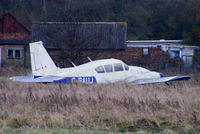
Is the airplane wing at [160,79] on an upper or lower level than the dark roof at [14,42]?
upper

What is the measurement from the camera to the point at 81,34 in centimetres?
3025

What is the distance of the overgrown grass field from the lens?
9.45 metres

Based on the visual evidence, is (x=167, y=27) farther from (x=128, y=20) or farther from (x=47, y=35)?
(x=47, y=35)

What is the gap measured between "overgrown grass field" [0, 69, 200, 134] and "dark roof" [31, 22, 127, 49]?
15.8m

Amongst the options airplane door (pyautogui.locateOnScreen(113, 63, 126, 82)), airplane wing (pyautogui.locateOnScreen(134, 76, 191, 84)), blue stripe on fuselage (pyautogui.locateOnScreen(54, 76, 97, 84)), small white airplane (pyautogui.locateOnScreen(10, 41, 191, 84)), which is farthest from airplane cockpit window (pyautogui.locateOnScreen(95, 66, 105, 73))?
airplane wing (pyautogui.locateOnScreen(134, 76, 191, 84))

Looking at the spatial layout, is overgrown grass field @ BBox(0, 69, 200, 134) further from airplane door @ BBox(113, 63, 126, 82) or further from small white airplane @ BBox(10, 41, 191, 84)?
airplane door @ BBox(113, 63, 126, 82)

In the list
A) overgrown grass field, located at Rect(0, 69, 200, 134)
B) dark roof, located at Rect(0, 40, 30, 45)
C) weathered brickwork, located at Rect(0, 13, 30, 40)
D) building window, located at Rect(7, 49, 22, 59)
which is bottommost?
building window, located at Rect(7, 49, 22, 59)

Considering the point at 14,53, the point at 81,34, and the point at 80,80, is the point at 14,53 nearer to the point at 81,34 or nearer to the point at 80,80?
the point at 81,34

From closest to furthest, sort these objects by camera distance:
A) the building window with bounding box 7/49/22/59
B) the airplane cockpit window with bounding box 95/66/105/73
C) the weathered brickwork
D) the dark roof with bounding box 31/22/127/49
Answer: the airplane cockpit window with bounding box 95/66/105/73 < the dark roof with bounding box 31/22/127/49 < the building window with bounding box 7/49/22/59 < the weathered brickwork

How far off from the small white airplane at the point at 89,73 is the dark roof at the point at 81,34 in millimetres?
7693

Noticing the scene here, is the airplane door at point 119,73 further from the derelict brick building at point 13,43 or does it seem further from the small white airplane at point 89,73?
the derelict brick building at point 13,43

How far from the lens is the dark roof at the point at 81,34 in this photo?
94.6 feet

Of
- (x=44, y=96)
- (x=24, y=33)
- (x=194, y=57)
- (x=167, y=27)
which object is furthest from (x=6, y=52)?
(x=44, y=96)

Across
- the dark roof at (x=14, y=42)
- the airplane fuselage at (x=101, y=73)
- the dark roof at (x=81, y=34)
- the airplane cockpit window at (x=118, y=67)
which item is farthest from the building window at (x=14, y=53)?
the airplane cockpit window at (x=118, y=67)
